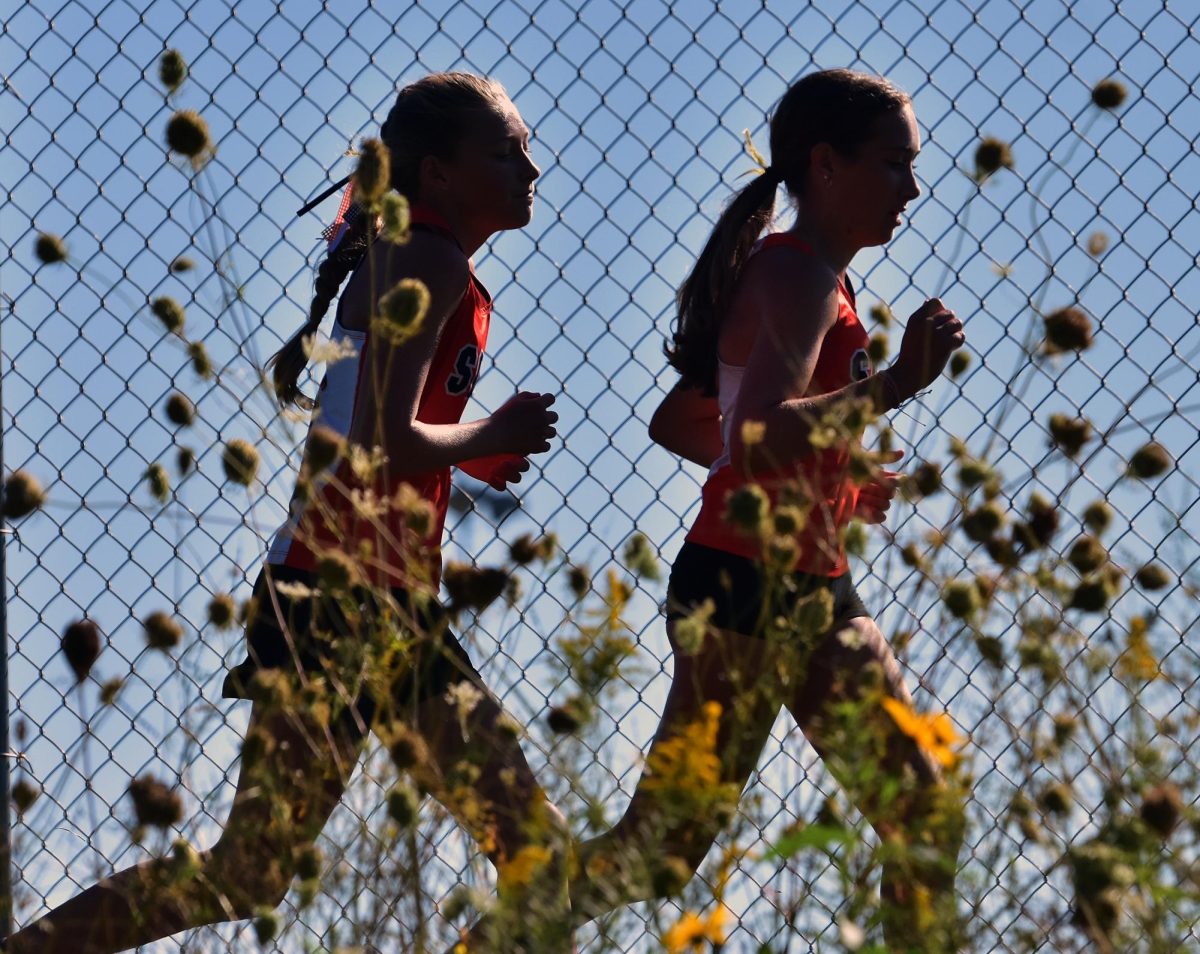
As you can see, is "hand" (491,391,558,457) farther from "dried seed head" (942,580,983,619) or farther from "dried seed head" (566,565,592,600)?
"dried seed head" (942,580,983,619)

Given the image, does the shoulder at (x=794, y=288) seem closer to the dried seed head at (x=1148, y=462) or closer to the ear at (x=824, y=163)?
the ear at (x=824, y=163)

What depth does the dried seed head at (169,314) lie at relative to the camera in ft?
8.39

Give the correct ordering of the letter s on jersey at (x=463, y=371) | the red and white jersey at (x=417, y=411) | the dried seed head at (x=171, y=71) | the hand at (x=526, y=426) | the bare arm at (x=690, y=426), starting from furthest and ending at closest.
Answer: the bare arm at (x=690, y=426)
the letter s on jersey at (x=463, y=371)
the red and white jersey at (x=417, y=411)
the hand at (x=526, y=426)
the dried seed head at (x=171, y=71)

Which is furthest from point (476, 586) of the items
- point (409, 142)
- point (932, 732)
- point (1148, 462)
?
point (409, 142)

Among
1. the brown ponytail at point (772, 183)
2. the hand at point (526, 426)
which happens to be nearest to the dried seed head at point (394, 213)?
the hand at point (526, 426)

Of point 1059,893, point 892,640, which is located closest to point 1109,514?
point 892,640

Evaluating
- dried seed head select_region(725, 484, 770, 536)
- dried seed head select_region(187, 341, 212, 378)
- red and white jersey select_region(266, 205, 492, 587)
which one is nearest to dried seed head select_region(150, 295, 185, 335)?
dried seed head select_region(187, 341, 212, 378)

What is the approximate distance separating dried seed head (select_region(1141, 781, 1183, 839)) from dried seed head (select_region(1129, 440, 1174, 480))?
0.65 metres

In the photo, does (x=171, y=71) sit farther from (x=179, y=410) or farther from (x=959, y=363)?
(x=959, y=363)

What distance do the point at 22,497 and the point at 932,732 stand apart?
3.82 feet

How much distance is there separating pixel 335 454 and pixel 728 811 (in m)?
0.63

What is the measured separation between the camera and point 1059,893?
83.8 inches

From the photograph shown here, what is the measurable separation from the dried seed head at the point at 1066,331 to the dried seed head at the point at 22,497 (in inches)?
49.0

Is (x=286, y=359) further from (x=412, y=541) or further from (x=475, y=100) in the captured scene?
(x=412, y=541)
